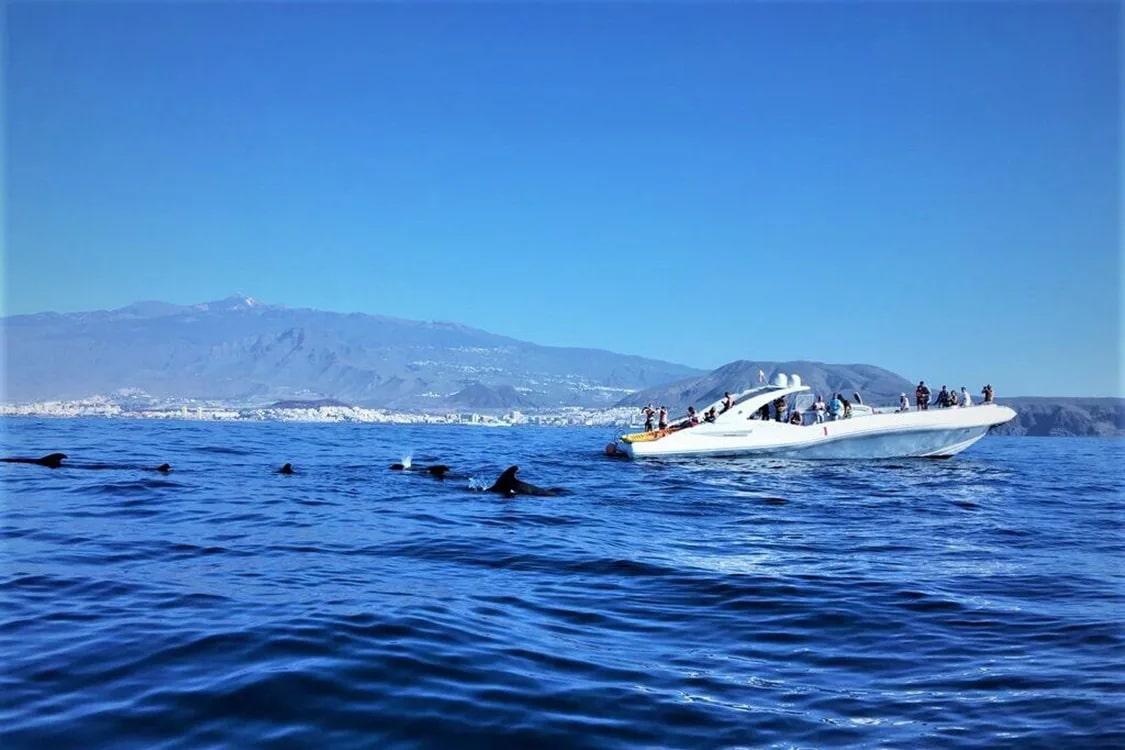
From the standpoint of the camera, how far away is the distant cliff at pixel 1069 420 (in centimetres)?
15600

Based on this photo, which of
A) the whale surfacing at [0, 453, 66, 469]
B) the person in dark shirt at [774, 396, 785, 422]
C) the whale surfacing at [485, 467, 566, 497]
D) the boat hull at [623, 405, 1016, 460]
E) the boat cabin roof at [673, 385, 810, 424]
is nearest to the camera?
the whale surfacing at [485, 467, 566, 497]

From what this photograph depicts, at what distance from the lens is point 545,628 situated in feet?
29.9

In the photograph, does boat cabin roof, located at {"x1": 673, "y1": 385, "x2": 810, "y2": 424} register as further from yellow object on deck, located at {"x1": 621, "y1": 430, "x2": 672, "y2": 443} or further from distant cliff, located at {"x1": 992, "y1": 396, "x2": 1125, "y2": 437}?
distant cliff, located at {"x1": 992, "y1": 396, "x2": 1125, "y2": 437}

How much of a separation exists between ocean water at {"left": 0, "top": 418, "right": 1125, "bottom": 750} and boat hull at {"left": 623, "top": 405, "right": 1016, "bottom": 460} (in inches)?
746

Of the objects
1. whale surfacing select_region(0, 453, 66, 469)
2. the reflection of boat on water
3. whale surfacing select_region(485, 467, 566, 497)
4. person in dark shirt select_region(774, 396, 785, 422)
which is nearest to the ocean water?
whale surfacing select_region(485, 467, 566, 497)

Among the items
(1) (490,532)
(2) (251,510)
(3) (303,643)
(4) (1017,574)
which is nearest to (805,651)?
(3) (303,643)

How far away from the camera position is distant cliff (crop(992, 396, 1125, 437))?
6142 inches

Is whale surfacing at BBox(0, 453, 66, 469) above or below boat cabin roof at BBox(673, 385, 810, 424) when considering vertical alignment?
below

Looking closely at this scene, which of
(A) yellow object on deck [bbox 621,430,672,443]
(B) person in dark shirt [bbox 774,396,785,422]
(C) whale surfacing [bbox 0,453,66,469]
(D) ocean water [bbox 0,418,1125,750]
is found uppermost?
(B) person in dark shirt [bbox 774,396,785,422]

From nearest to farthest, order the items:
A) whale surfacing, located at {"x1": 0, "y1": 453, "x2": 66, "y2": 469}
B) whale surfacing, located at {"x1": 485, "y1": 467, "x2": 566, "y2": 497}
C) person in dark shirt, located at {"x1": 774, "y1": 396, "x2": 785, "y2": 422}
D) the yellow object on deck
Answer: whale surfacing, located at {"x1": 485, "y1": 467, "x2": 566, "y2": 497} → whale surfacing, located at {"x1": 0, "y1": 453, "x2": 66, "y2": 469} → the yellow object on deck → person in dark shirt, located at {"x1": 774, "y1": 396, "x2": 785, "y2": 422}

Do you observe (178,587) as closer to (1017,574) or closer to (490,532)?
(490,532)

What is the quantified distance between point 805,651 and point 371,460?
113 feet

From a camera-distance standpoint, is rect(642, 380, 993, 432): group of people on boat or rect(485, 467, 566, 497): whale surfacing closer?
rect(485, 467, 566, 497): whale surfacing

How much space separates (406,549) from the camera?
46.5 feet
